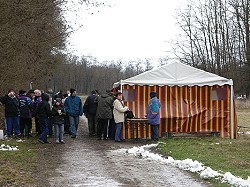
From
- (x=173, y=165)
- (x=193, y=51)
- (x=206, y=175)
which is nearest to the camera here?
(x=206, y=175)

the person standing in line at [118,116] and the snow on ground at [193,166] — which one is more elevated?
the person standing in line at [118,116]

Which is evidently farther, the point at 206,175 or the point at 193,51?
the point at 193,51

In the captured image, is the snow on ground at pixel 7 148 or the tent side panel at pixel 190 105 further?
the tent side panel at pixel 190 105

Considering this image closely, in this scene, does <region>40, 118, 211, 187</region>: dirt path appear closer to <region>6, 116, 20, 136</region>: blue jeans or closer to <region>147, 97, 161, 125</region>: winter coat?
<region>147, 97, 161, 125</region>: winter coat

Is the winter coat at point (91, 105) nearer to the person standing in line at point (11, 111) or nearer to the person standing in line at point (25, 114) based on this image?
the person standing in line at point (25, 114)

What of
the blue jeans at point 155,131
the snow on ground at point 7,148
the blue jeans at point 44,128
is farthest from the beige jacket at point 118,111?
the snow on ground at point 7,148

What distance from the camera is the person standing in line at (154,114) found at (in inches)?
548

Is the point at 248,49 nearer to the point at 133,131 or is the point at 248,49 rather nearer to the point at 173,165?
the point at 133,131

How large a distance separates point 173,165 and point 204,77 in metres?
6.46

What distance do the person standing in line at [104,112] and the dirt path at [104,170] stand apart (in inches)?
99.4

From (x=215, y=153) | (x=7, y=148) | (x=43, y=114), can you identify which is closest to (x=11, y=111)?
(x=43, y=114)

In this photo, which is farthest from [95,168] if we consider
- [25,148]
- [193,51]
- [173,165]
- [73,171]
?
[193,51]

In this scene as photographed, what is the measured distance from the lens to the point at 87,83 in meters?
72.2

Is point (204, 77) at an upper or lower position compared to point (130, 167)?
upper
